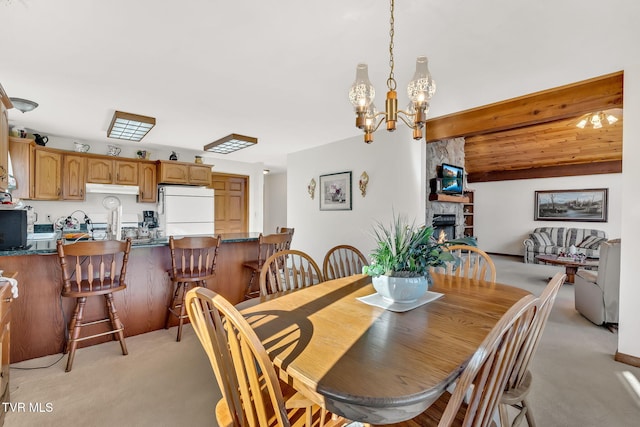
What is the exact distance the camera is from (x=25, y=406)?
1.72 m

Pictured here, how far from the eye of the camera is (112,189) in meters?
4.40

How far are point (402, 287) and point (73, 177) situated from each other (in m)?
4.87

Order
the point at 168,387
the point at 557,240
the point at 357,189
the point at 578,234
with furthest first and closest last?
the point at 557,240 < the point at 578,234 < the point at 357,189 < the point at 168,387

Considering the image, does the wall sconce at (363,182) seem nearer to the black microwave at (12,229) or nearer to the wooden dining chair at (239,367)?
the wooden dining chair at (239,367)

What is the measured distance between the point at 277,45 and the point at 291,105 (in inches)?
43.9

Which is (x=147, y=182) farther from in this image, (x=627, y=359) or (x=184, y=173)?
(x=627, y=359)

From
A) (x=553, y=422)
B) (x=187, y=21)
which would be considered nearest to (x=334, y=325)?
(x=553, y=422)

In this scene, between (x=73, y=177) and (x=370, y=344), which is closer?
(x=370, y=344)

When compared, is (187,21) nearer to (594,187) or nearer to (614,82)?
(614,82)

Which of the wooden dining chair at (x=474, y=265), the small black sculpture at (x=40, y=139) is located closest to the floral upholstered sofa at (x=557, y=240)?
the wooden dining chair at (x=474, y=265)

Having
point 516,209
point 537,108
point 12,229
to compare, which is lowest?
point 12,229

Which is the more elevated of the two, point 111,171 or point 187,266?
point 111,171

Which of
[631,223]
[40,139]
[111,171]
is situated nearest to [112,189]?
[111,171]

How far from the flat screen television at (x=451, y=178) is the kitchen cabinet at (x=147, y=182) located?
4845 millimetres
